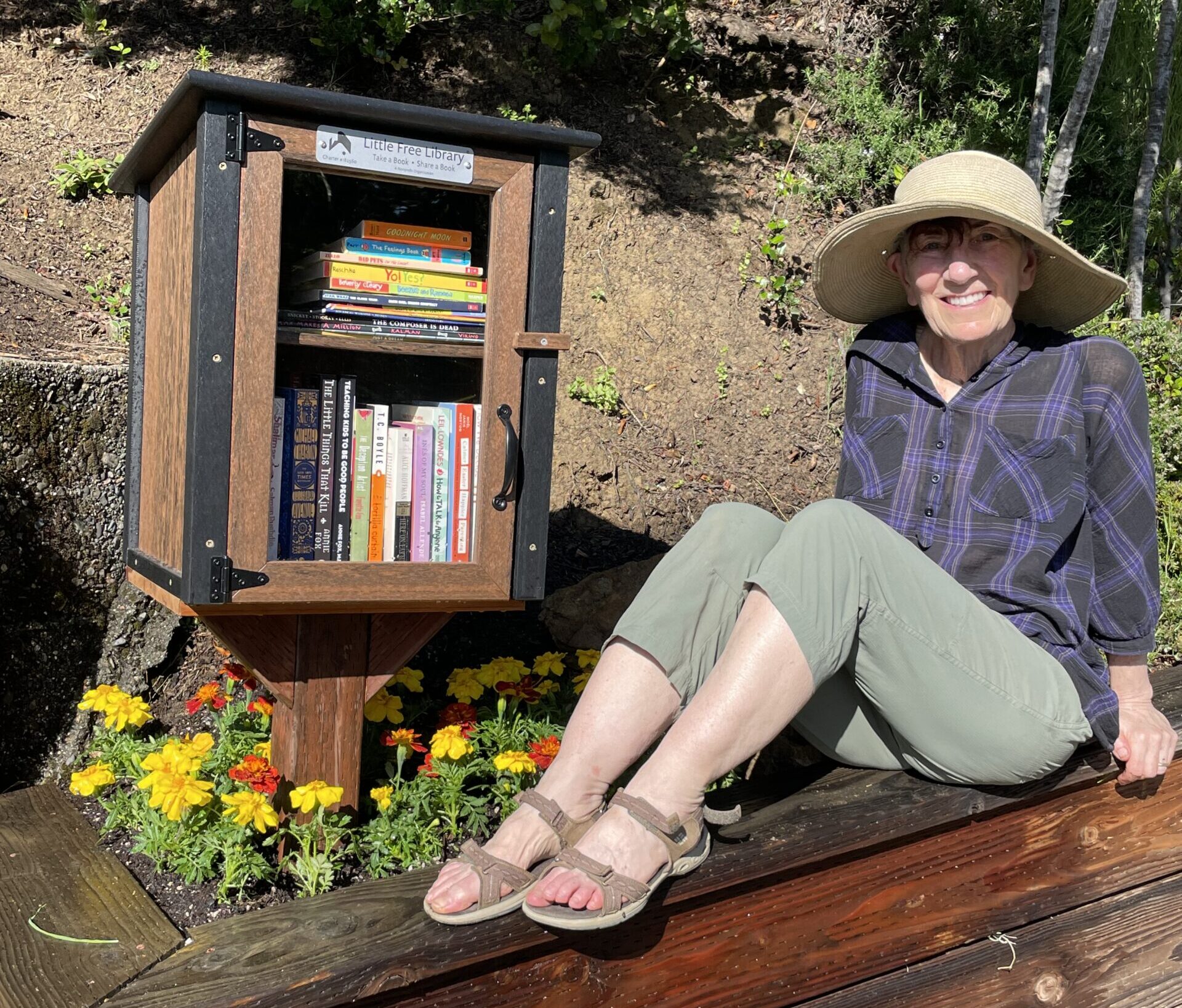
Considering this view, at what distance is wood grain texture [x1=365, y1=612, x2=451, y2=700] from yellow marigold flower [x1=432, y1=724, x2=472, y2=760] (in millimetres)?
203

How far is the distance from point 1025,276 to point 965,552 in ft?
1.99

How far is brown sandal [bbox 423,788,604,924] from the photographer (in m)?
1.61

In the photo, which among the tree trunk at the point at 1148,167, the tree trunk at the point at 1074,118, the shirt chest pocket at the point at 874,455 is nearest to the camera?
the shirt chest pocket at the point at 874,455

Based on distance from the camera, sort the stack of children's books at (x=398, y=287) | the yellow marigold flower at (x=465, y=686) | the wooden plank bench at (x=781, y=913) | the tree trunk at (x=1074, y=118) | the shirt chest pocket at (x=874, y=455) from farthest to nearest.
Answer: the tree trunk at (x=1074, y=118), the yellow marigold flower at (x=465, y=686), the shirt chest pocket at (x=874, y=455), the stack of children's books at (x=398, y=287), the wooden plank bench at (x=781, y=913)

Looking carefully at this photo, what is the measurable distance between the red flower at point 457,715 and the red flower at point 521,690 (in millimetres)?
120

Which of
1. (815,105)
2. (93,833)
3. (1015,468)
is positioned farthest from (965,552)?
(815,105)

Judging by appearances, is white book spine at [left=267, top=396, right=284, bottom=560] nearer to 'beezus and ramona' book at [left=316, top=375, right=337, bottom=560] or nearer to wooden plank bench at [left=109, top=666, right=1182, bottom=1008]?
'beezus and ramona' book at [left=316, top=375, right=337, bottom=560]

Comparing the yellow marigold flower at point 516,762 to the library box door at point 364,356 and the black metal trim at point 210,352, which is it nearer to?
the library box door at point 364,356

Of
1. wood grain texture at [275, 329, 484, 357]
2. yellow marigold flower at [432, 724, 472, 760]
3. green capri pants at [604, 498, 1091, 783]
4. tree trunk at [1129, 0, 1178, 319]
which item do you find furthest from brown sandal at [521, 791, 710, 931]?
tree trunk at [1129, 0, 1178, 319]

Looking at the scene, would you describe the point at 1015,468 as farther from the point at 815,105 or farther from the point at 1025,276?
the point at 815,105

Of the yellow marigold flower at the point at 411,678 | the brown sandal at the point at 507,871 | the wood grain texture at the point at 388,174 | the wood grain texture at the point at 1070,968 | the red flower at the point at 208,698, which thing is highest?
the wood grain texture at the point at 388,174

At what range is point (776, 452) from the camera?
4.34 meters

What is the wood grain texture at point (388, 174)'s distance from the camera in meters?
1.93

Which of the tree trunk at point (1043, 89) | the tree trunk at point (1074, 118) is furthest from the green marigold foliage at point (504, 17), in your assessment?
the tree trunk at point (1074, 118)
